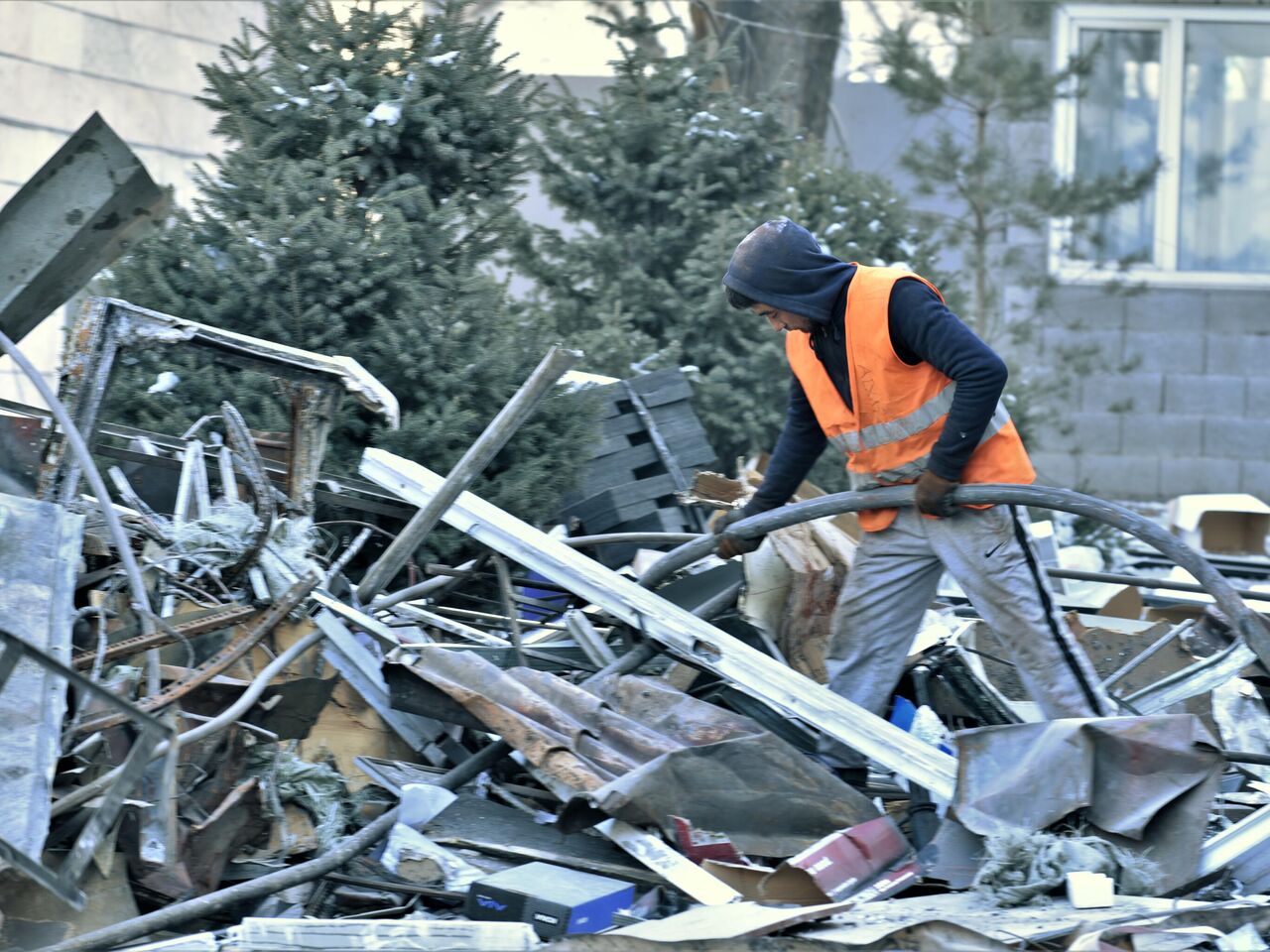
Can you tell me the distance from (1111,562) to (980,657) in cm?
304

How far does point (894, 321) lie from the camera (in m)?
3.99

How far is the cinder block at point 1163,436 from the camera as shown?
11.9 metres

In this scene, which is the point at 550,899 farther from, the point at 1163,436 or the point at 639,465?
the point at 1163,436

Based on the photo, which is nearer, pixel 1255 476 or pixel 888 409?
pixel 888 409

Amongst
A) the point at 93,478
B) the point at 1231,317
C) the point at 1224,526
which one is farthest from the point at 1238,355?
the point at 93,478

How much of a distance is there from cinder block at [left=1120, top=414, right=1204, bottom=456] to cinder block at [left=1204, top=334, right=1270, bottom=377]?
472 mm

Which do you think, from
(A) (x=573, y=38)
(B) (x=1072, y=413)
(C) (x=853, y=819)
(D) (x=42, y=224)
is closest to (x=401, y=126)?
(D) (x=42, y=224)

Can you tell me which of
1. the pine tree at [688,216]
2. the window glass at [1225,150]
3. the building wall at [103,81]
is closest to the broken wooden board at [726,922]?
the pine tree at [688,216]

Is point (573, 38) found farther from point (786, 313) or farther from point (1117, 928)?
point (1117, 928)

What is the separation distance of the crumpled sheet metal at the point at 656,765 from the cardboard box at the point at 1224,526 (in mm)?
4435

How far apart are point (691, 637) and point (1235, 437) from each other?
888 cm

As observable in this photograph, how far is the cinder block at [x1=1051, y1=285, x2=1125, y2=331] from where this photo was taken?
1193 cm

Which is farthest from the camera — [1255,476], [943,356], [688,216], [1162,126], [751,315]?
[1162,126]

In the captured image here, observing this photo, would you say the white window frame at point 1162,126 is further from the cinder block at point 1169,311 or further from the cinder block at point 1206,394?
the cinder block at point 1206,394
